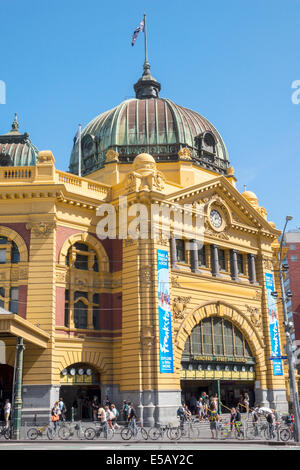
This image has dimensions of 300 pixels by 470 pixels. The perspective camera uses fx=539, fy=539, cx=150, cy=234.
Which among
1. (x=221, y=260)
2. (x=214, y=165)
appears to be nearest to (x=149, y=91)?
(x=214, y=165)

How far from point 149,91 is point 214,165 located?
12.2 m

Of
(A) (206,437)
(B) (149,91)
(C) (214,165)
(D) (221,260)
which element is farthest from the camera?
(B) (149,91)

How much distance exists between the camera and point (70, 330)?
3909 centimetres

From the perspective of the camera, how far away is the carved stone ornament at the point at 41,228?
3912cm

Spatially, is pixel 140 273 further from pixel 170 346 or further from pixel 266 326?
pixel 266 326

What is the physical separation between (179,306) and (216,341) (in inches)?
231

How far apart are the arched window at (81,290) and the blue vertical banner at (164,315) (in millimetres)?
5189

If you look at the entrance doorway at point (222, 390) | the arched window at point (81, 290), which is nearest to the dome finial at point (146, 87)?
the arched window at point (81, 290)

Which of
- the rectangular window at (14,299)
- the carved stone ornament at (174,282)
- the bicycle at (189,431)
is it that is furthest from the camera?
the carved stone ornament at (174,282)

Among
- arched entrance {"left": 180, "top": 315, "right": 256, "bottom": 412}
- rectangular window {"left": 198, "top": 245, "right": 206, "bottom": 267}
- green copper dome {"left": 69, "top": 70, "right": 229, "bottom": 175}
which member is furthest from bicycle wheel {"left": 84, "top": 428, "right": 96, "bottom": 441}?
green copper dome {"left": 69, "top": 70, "right": 229, "bottom": 175}

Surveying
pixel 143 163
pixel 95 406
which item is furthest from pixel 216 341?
pixel 143 163

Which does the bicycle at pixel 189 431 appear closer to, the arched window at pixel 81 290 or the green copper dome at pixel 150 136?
the arched window at pixel 81 290

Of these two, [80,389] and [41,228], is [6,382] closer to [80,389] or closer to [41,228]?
[80,389]

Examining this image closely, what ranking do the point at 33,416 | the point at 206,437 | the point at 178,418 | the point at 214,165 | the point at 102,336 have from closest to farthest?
the point at 206,437 → the point at 33,416 → the point at 178,418 → the point at 102,336 → the point at 214,165
